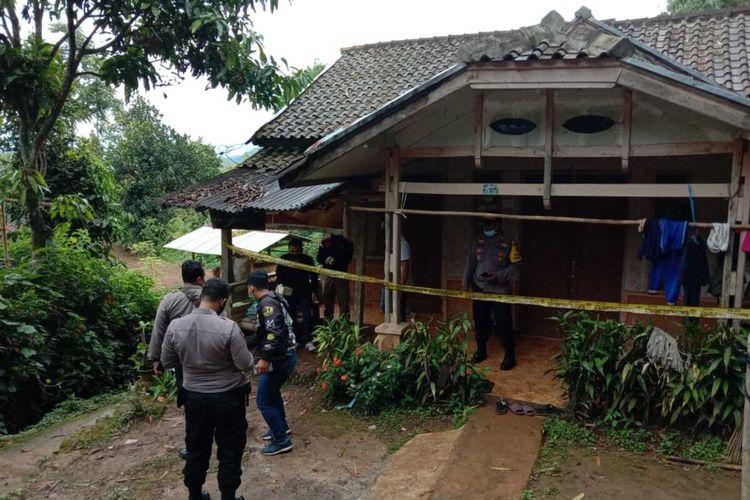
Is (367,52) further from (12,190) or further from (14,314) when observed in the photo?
(14,314)

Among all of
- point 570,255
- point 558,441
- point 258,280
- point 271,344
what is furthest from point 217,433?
point 570,255

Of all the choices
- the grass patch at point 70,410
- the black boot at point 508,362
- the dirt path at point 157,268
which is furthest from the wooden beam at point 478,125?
the dirt path at point 157,268

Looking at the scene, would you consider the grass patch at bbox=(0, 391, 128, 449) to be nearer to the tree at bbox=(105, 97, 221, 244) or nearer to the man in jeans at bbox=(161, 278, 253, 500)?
the man in jeans at bbox=(161, 278, 253, 500)

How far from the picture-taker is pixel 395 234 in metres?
6.47

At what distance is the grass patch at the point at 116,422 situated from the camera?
19.5 feet

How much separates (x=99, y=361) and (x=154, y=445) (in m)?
3.41

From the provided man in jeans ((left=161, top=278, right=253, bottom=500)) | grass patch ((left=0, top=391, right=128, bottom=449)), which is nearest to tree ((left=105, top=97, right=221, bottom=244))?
grass patch ((left=0, top=391, right=128, bottom=449))

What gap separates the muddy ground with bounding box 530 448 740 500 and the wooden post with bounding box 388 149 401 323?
2544 mm

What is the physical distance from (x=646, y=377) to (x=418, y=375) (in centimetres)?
227

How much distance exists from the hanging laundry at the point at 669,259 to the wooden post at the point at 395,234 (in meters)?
2.76

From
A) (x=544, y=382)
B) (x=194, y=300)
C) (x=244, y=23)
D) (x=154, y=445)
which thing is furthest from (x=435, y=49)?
(x=154, y=445)

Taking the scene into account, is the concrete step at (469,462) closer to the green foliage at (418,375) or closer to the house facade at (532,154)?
the green foliage at (418,375)

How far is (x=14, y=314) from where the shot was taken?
7289 millimetres

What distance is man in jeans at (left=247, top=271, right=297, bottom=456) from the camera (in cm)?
480
